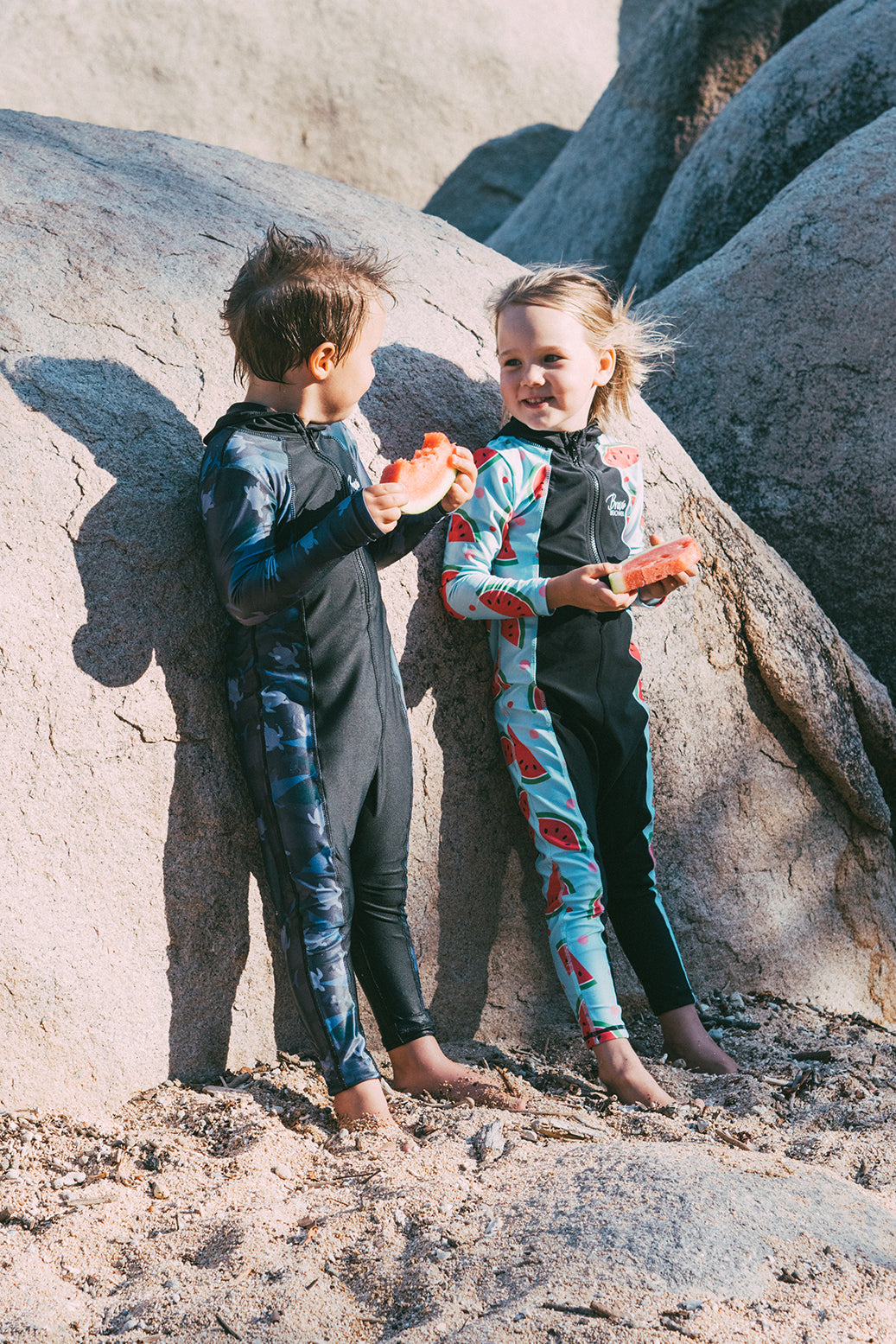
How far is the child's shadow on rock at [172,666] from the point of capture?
7.36 feet

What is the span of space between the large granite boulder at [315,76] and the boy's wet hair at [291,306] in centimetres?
694

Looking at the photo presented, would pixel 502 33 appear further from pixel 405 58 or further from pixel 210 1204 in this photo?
pixel 210 1204

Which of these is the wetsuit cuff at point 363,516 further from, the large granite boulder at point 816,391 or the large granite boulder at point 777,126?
Result: the large granite boulder at point 777,126

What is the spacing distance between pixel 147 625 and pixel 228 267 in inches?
39.0

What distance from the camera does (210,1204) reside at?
1894 millimetres

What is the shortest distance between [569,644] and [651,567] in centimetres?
29

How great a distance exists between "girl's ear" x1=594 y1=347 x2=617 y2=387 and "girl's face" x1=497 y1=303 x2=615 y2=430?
66 mm

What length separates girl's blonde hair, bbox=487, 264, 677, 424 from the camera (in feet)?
8.90

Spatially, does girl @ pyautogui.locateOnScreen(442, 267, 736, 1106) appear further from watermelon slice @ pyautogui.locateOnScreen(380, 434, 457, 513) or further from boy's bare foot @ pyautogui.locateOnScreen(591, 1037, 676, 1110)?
watermelon slice @ pyautogui.locateOnScreen(380, 434, 457, 513)

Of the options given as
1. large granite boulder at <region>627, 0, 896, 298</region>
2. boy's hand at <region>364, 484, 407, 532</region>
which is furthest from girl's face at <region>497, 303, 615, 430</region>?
large granite boulder at <region>627, 0, 896, 298</region>

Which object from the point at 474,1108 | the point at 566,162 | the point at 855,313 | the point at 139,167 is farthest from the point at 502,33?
the point at 474,1108

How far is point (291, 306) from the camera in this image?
7.64ft

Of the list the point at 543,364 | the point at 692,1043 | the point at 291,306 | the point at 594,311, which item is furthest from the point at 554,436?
the point at 692,1043

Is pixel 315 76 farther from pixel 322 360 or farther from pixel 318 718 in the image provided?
pixel 318 718
